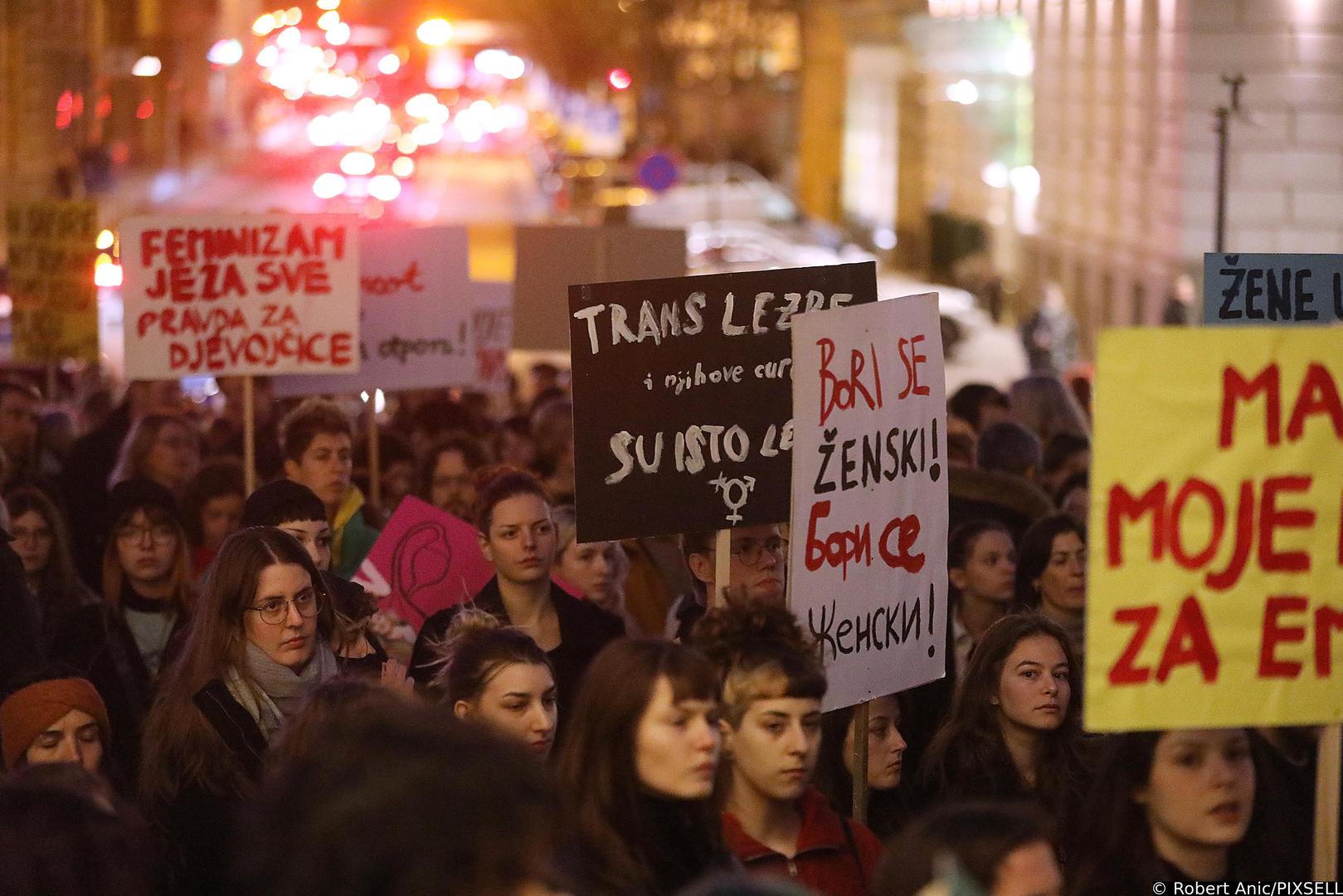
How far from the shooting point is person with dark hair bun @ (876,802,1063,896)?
3871mm

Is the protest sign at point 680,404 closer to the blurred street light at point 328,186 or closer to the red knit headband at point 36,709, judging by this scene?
the red knit headband at point 36,709

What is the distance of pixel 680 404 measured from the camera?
634 centimetres

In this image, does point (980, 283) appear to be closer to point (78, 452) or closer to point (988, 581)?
point (78, 452)

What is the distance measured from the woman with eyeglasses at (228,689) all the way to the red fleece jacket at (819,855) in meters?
1.34

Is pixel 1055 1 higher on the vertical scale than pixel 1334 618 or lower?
higher

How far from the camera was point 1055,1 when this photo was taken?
1337 inches

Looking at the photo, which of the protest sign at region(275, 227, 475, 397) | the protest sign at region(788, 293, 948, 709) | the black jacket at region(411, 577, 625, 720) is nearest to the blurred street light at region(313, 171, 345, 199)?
the protest sign at region(275, 227, 475, 397)

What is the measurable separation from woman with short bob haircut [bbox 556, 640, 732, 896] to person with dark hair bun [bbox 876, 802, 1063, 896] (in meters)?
0.52

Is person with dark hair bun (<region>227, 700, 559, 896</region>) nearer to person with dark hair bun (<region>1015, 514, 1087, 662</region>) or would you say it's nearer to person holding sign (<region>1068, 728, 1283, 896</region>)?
person holding sign (<region>1068, 728, 1283, 896</region>)

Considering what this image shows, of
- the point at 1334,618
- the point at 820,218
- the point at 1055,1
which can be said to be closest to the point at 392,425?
the point at 1334,618

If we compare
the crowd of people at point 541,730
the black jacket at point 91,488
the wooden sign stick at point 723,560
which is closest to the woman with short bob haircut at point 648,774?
the crowd of people at point 541,730

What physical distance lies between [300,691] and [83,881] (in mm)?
1991

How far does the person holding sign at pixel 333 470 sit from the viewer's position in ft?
27.5

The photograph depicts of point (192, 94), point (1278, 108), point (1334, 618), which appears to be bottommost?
point (1334, 618)
